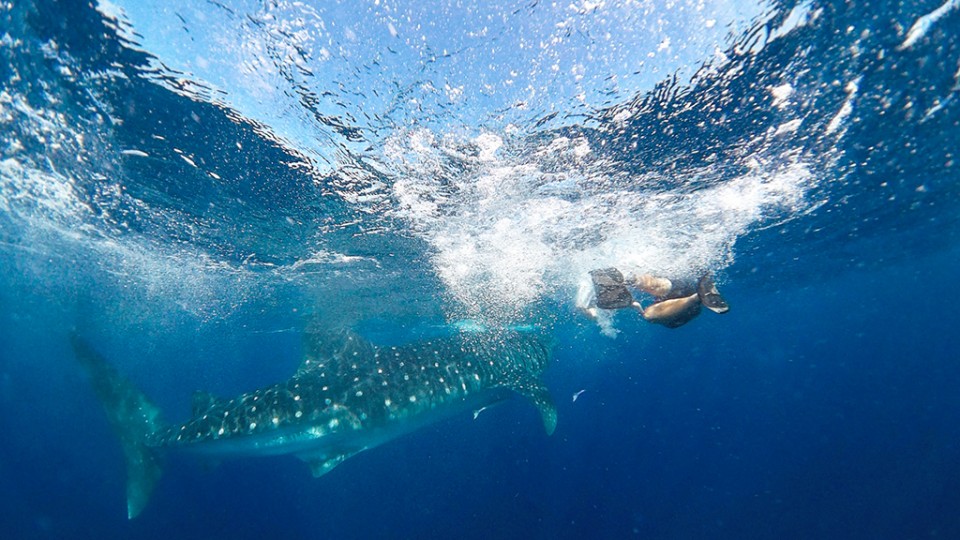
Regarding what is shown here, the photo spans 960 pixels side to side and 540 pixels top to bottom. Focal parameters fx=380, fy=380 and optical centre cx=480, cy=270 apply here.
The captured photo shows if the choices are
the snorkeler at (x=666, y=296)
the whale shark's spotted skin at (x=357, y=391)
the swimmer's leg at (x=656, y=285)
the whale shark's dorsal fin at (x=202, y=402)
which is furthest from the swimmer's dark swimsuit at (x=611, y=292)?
the whale shark's dorsal fin at (x=202, y=402)

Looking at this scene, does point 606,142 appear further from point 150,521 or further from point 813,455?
point 813,455

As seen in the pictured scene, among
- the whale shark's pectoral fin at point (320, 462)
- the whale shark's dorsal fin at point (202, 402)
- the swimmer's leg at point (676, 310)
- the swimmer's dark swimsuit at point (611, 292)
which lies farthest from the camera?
the whale shark's pectoral fin at point (320, 462)

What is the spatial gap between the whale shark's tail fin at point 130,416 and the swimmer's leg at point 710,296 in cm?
1274

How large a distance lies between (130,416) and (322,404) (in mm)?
5808

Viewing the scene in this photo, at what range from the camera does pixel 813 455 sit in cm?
3064

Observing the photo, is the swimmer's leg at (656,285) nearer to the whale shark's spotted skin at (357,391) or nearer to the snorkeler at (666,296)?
the snorkeler at (666,296)

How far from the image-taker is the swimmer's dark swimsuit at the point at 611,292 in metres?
5.61

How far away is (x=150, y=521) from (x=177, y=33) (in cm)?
2772

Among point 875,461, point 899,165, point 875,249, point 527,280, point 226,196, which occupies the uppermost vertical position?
point 226,196

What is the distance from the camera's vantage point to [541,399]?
1138cm

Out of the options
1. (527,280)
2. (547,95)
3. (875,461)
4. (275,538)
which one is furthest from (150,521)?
(875,461)

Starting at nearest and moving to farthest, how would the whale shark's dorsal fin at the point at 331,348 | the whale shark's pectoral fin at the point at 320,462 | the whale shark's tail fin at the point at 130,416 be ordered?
the whale shark's pectoral fin at the point at 320,462 < the whale shark's tail fin at the point at 130,416 < the whale shark's dorsal fin at the point at 331,348

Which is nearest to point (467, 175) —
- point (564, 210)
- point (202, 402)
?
point (564, 210)

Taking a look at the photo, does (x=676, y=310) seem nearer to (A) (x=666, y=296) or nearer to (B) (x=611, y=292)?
(A) (x=666, y=296)
